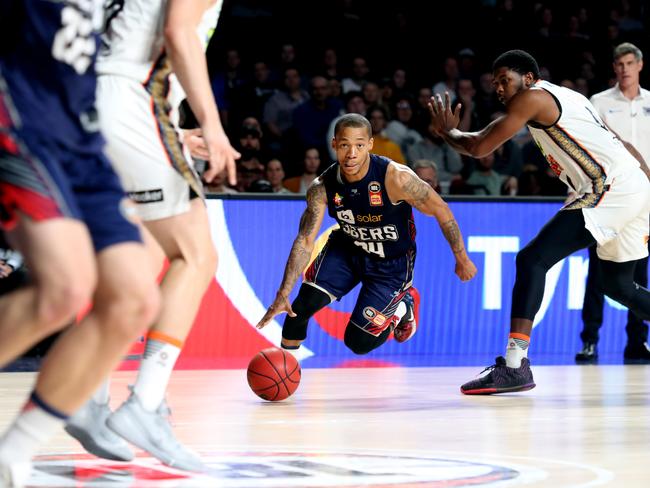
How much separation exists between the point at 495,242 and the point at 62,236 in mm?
7188

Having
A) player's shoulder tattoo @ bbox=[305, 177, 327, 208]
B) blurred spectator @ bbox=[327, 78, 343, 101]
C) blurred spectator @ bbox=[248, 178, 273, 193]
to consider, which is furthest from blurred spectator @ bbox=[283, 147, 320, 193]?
player's shoulder tattoo @ bbox=[305, 177, 327, 208]

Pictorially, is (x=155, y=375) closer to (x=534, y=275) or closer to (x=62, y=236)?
(x=62, y=236)

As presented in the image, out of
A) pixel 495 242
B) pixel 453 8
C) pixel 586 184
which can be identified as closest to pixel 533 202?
pixel 495 242

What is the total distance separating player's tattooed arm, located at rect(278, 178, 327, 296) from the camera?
7.03 m

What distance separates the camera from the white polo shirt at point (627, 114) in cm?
944

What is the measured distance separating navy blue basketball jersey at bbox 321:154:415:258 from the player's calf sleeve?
0.44m

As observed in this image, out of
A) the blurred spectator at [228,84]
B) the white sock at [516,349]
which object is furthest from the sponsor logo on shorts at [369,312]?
the blurred spectator at [228,84]

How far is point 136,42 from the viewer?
13.5 ft

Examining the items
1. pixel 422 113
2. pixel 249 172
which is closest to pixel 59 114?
pixel 249 172

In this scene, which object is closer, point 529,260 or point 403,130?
point 529,260

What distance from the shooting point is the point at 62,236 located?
3.01 meters

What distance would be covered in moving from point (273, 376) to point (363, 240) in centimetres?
145

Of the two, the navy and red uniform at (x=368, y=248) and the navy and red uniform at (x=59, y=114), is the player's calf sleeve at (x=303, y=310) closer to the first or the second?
the navy and red uniform at (x=368, y=248)

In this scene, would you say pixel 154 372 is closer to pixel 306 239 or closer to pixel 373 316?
pixel 306 239
